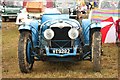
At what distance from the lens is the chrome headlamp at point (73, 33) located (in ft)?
24.8

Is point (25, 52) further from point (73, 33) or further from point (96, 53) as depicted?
point (96, 53)

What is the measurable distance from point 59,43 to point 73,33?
0.40 meters

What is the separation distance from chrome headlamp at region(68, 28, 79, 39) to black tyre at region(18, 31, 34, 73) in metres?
0.89

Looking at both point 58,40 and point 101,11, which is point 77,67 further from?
point 101,11

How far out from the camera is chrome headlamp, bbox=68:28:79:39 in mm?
7551

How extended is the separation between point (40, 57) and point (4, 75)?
0.86m

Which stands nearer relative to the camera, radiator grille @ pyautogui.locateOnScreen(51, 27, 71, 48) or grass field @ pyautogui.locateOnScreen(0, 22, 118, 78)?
grass field @ pyautogui.locateOnScreen(0, 22, 118, 78)

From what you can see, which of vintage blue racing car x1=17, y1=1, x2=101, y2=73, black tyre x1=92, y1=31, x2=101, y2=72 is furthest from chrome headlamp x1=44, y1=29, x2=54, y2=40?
black tyre x1=92, y1=31, x2=101, y2=72

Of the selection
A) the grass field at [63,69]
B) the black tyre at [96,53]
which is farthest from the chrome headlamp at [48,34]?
the black tyre at [96,53]

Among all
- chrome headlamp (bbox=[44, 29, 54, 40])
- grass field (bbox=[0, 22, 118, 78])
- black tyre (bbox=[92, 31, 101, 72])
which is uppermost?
chrome headlamp (bbox=[44, 29, 54, 40])

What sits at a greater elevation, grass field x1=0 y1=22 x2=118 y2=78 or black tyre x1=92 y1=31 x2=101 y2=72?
black tyre x1=92 y1=31 x2=101 y2=72

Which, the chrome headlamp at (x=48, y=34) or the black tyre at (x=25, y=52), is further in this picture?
the chrome headlamp at (x=48, y=34)

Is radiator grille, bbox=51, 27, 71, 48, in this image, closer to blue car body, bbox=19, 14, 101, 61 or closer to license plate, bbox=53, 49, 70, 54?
blue car body, bbox=19, 14, 101, 61

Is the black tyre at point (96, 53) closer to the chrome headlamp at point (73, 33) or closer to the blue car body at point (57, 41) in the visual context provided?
the blue car body at point (57, 41)
